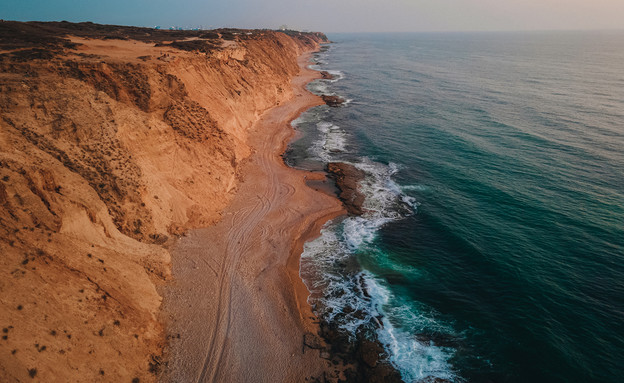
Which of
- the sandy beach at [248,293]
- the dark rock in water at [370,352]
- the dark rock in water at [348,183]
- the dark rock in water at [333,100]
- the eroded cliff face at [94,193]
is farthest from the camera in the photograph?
the dark rock in water at [333,100]

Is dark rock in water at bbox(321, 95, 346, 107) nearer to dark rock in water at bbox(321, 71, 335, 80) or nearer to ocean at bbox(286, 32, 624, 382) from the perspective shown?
ocean at bbox(286, 32, 624, 382)

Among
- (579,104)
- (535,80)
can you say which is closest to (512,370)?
(579,104)

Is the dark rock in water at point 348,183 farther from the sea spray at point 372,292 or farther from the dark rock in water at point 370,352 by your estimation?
the dark rock in water at point 370,352

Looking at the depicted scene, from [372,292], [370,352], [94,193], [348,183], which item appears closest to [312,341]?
[370,352]

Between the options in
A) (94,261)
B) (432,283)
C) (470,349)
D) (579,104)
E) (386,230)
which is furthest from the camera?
(579,104)

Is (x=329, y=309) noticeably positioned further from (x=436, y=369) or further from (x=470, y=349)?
(x=470, y=349)

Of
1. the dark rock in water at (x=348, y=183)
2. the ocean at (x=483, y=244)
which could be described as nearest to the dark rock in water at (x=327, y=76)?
the ocean at (x=483, y=244)
